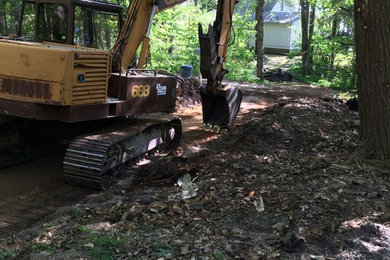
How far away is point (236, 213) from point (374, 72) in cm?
262

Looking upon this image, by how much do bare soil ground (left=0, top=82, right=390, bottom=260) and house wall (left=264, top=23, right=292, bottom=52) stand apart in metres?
39.0

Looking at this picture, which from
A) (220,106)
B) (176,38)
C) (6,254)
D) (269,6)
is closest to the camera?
(6,254)

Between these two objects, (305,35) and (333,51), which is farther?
(305,35)

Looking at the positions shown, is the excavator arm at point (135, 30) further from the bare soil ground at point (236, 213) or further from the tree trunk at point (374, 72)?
the tree trunk at point (374, 72)

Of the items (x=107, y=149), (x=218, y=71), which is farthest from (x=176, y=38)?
(x=107, y=149)

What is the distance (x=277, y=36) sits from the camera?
45344 mm

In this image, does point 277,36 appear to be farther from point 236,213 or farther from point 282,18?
point 236,213

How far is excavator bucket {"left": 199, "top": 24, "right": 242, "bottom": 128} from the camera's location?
912cm

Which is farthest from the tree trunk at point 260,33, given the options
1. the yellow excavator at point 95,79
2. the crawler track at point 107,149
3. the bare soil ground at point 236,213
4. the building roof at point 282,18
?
the building roof at point 282,18

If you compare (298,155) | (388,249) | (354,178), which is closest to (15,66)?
(298,155)

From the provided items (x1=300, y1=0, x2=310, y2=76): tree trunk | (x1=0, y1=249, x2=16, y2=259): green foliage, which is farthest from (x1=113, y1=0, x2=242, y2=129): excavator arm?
(x1=300, y1=0, x2=310, y2=76): tree trunk

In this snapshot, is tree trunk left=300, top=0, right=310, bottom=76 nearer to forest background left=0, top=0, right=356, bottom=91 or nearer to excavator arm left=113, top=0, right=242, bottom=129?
forest background left=0, top=0, right=356, bottom=91

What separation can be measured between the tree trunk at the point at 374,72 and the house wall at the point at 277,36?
40.2 m

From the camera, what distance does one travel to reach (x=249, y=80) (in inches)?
896
